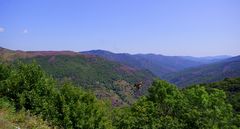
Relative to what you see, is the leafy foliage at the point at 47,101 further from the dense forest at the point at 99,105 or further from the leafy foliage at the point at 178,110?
the leafy foliage at the point at 178,110

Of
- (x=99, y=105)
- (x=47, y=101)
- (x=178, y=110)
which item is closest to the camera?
(x=47, y=101)

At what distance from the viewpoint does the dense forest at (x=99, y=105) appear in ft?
84.1

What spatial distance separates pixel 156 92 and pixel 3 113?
2347cm

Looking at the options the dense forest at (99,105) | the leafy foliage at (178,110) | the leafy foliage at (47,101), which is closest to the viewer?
the leafy foliage at (47,101)

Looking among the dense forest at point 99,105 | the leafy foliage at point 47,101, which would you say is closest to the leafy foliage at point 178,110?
the dense forest at point 99,105

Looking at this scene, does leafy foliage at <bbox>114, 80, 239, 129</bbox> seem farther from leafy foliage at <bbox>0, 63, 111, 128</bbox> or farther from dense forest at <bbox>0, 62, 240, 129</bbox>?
leafy foliage at <bbox>0, 63, 111, 128</bbox>

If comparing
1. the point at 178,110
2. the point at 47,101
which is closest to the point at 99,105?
the point at 47,101

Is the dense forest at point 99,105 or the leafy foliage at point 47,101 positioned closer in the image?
the leafy foliage at point 47,101

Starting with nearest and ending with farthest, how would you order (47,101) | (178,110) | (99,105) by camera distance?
(47,101) < (99,105) < (178,110)

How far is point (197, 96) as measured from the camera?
34125 mm

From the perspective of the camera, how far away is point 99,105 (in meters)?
30.1

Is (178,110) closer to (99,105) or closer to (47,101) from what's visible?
(99,105)

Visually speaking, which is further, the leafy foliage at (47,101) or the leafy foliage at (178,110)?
the leafy foliage at (178,110)

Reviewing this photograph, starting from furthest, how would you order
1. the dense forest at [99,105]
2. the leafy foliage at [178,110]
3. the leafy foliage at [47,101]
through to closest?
the leafy foliage at [178,110] → the dense forest at [99,105] → the leafy foliage at [47,101]
